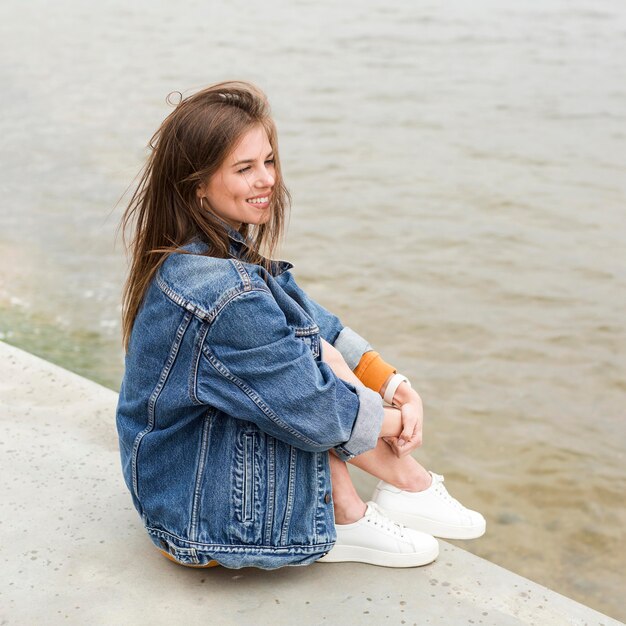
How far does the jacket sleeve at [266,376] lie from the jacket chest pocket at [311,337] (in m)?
0.08

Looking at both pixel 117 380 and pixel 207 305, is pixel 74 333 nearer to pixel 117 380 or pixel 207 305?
pixel 117 380

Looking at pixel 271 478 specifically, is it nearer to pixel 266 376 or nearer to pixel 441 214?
pixel 266 376

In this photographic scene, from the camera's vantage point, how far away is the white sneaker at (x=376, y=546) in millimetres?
2270

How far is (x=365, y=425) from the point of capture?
6.81ft

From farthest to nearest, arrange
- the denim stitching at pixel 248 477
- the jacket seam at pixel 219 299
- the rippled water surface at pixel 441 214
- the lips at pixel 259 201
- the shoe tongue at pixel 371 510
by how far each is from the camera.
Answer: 1. the rippled water surface at pixel 441 214
2. the shoe tongue at pixel 371 510
3. the lips at pixel 259 201
4. the denim stitching at pixel 248 477
5. the jacket seam at pixel 219 299

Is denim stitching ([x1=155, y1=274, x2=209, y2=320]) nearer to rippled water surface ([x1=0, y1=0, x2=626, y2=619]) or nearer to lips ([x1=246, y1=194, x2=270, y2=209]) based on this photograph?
lips ([x1=246, y1=194, x2=270, y2=209])

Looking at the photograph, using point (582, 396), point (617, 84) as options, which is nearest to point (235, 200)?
point (582, 396)

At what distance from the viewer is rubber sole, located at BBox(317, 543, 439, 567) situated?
7.45 feet

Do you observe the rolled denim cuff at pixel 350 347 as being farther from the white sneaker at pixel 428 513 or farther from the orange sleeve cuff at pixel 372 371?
the white sneaker at pixel 428 513

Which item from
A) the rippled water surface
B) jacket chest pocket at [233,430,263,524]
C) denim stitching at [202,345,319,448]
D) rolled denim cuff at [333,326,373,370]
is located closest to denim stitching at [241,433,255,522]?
jacket chest pocket at [233,430,263,524]

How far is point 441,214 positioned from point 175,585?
4675 millimetres

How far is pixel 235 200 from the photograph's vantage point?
2.17 metres

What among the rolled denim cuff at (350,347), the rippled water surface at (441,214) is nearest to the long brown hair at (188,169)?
the rolled denim cuff at (350,347)

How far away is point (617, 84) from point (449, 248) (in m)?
4.32
